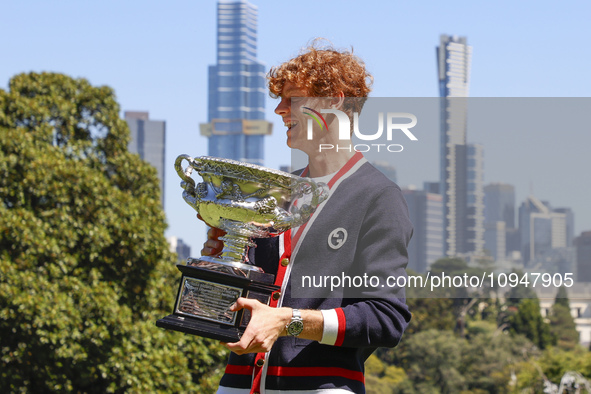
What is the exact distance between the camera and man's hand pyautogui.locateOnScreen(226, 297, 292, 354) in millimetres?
2352

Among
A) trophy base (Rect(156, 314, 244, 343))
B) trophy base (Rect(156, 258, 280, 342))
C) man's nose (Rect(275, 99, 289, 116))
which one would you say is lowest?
trophy base (Rect(156, 314, 244, 343))

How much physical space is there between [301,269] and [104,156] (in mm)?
11563

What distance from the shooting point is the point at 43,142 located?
1296 cm

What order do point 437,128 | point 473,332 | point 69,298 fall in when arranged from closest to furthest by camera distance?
point 437,128
point 69,298
point 473,332

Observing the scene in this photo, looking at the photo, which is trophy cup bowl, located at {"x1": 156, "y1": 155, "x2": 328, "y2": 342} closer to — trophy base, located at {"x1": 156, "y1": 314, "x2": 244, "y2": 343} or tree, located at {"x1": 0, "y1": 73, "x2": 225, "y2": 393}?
trophy base, located at {"x1": 156, "y1": 314, "x2": 244, "y2": 343}

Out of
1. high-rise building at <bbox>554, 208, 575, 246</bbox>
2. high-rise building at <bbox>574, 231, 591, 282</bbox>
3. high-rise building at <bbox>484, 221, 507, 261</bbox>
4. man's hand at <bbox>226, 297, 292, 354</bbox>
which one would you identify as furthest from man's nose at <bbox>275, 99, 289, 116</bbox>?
high-rise building at <bbox>554, 208, 575, 246</bbox>

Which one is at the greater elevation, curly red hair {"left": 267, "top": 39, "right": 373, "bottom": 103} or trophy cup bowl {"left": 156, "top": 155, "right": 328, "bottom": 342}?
curly red hair {"left": 267, "top": 39, "right": 373, "bottom": 103}

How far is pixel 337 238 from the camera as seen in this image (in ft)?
8.70

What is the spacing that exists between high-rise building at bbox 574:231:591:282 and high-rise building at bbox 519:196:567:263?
77mm

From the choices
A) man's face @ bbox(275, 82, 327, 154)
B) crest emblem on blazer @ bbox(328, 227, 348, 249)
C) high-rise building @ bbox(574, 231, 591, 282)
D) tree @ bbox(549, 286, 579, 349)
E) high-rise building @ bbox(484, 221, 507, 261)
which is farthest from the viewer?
tree @ bbox(549, 286, 579, 349)

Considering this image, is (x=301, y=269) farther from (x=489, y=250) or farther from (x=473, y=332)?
(x=473, y=332)

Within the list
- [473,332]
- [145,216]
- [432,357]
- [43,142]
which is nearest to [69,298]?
[145,216]

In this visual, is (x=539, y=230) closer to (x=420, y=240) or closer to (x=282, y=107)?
(x=420, y=240)

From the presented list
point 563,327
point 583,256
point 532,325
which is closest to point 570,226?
point 583,256
